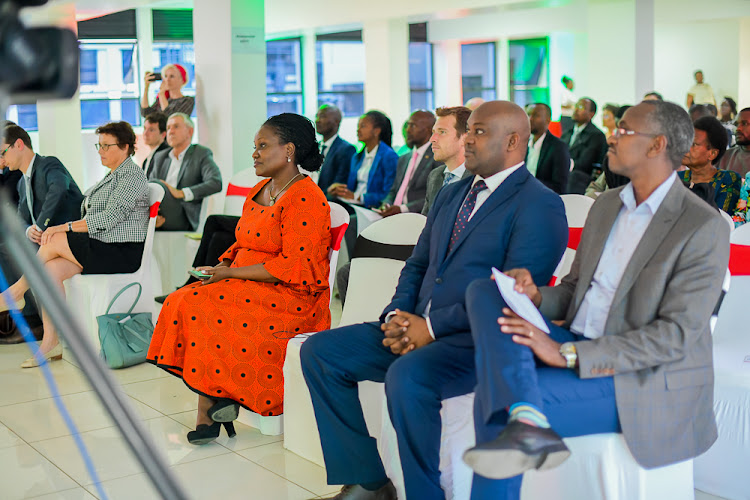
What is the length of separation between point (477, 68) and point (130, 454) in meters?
17.2

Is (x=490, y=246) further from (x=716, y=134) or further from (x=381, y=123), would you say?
(x=381, y=123)

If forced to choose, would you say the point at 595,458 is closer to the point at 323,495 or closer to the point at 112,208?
the point at 323,495

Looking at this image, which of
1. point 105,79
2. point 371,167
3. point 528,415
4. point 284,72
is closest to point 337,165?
point 371,167

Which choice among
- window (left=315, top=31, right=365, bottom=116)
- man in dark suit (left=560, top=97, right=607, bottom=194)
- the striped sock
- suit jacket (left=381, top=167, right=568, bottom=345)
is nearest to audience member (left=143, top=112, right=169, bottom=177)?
man in dark suit (left=560, top=97, right=607, bottom=194)

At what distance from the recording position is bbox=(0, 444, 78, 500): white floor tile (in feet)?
10.8

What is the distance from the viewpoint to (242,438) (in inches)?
152

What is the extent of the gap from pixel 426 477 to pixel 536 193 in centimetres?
99

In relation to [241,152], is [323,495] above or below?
below

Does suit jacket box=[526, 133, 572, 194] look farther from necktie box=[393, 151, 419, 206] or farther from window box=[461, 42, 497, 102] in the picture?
window box=[461, 42, 497, 102]

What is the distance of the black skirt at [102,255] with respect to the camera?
197 inches

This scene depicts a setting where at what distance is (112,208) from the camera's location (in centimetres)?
500

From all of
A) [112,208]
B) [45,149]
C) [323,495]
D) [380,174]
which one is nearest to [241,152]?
[380,174]

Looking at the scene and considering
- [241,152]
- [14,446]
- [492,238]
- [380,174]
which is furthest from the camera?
[241,152]

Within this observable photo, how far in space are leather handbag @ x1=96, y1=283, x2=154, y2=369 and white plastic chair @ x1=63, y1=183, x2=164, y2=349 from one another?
0.12 ft
